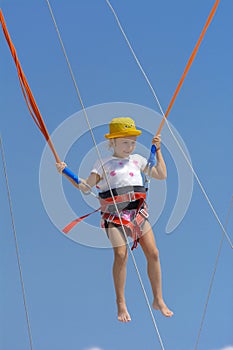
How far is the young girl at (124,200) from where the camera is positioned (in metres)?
7.17

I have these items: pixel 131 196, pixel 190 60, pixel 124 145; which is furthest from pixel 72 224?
pixel 190 60

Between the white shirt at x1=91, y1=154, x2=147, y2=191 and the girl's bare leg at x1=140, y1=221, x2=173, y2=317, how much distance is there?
1.50 feet

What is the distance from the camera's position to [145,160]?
747 centimetres

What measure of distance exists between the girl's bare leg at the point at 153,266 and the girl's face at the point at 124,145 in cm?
71

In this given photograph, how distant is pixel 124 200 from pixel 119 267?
64 centimetres

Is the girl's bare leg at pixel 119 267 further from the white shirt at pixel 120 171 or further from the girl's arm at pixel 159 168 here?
the girl's arm at pixel 159 168

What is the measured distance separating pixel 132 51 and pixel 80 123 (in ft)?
3.04

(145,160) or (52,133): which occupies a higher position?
(52,133)

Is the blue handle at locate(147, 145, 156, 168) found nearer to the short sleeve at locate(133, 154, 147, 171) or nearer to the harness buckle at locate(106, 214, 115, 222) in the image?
the short sleeve at locate(133, 154, 147, 171)

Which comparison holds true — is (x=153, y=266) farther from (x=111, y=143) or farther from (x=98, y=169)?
(x=111, y=143)

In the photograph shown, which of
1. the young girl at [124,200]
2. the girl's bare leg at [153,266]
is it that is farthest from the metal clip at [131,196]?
the girl's bare leg at [153,266]

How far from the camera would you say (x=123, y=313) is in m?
7.15

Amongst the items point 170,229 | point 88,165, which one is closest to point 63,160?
point 88,165

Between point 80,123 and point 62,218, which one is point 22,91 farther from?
point 62,218
